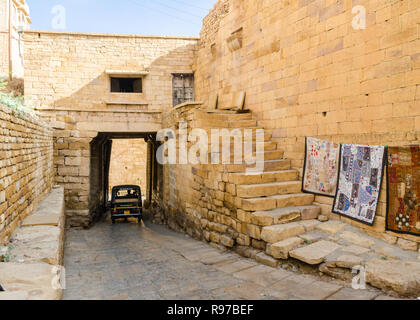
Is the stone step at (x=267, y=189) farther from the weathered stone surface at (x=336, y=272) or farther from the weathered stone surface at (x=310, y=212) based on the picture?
the weathered stone surface at (x=336, y=272)

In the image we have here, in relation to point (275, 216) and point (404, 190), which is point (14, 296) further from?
point (404, 190)

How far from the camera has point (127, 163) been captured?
2078 cm

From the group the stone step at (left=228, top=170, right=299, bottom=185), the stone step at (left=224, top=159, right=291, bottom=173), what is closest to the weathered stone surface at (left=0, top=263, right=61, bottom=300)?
the stone step at (left=228, top=170, right=299, bottom=185)

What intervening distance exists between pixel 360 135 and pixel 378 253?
6.59 ft

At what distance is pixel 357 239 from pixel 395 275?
119 centimetres

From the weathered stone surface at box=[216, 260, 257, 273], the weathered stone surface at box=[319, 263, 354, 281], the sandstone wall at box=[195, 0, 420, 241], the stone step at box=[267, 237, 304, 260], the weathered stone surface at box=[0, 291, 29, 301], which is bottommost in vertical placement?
the weathered stone surface at box=[216, 260, 257, 273]

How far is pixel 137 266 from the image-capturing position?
15.7ft

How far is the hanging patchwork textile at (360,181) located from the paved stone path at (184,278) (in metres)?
1.66

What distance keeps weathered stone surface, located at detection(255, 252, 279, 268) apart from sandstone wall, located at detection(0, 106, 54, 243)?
352 cm

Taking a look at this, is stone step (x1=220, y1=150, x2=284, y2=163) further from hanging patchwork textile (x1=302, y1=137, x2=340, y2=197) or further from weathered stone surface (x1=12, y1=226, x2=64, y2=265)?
weathered stone surface (x1=12, y1=226, x2=64, y2=265)

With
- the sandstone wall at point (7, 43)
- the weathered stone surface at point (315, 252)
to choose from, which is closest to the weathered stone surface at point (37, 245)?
the weathered stone surface at point (315, 252)

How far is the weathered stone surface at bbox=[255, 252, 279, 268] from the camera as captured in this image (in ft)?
14.3

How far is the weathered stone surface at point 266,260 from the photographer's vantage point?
14.3 ft
